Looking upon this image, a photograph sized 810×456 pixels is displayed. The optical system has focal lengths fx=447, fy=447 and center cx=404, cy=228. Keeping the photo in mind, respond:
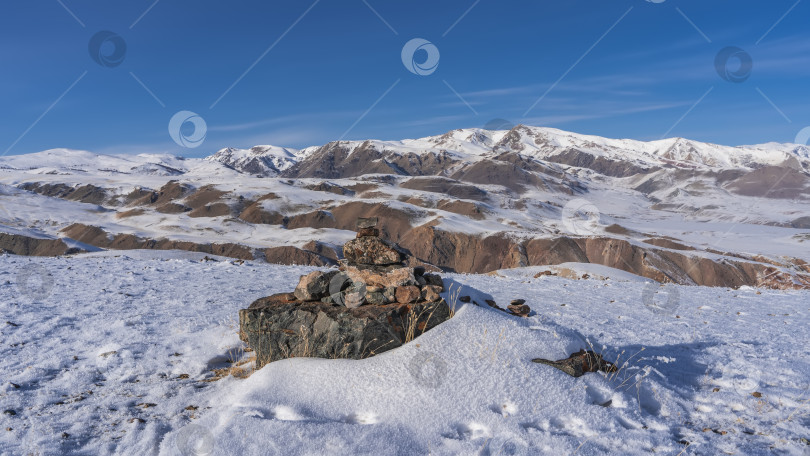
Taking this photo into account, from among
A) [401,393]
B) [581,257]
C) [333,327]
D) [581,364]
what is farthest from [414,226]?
[401,393]

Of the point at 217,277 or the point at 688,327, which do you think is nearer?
the point at 688,327

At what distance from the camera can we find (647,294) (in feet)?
48.9

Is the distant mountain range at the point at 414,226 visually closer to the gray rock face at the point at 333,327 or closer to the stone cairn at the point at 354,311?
the stone cairn at the point at 354,311

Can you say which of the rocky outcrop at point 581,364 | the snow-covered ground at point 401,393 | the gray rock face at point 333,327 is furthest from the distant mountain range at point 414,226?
the rocky outcrop at point 581,364

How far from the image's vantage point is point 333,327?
20.5ft

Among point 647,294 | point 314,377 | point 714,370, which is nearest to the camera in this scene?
point 314,377

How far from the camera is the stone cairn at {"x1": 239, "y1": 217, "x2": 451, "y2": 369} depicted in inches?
244

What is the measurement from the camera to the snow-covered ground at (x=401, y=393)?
4.47 metres

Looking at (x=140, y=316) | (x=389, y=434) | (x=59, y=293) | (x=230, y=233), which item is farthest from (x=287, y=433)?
(x=230, y=233)

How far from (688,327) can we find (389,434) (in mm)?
8637

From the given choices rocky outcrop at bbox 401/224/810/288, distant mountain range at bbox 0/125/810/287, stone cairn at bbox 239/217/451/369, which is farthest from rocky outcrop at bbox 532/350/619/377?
rocky outcrop at bbox 401/224/810/288

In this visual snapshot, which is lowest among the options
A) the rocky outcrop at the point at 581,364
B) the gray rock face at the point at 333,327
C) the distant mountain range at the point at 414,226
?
the rocky outcrop at the point at 581,364

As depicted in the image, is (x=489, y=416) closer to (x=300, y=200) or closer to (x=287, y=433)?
(x=287, y=433)

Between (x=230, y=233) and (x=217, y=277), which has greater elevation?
(x=230, y=233)
